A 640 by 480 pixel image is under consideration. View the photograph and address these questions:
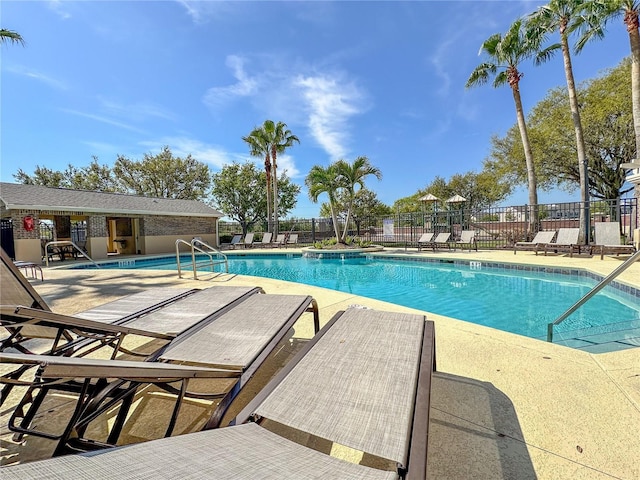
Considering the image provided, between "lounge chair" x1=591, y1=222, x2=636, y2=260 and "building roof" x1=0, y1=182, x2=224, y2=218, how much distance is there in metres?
18.7

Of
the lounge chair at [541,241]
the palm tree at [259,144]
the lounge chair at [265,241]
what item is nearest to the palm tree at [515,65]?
the lounge chair at [541,241]

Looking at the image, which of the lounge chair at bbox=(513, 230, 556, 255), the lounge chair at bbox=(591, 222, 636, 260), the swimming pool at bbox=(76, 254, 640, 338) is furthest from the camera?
the lounge chair at bbox=(513, 230, 556, 255)

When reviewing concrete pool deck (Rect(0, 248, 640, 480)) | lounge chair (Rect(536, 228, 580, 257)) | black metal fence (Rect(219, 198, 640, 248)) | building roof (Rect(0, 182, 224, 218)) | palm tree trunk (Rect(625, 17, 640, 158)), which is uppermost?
palm tree trunk (Rect(625, 17, 640, 158))

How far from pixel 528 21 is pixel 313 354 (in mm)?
16412

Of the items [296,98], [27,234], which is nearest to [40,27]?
[27,234]

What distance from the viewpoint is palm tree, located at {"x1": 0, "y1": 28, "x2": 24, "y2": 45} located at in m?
7.99

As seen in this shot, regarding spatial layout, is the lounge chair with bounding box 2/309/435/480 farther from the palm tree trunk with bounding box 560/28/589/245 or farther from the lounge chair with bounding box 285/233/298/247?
the lounge chair with bounding box 285/233/298/247

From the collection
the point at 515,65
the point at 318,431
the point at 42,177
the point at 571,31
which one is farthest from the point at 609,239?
the point at 42,177

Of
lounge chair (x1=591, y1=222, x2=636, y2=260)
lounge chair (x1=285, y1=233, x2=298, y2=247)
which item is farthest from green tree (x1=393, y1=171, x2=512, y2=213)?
lounge chair (x1=591, y1=222, x2=636, y2=260)

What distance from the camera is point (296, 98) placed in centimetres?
1622

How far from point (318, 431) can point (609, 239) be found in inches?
481

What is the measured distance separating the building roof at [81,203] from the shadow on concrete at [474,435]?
52.4ft

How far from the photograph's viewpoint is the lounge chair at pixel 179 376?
4.11 ft

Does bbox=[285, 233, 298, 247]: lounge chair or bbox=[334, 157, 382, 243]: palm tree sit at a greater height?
bbox=[334, 157, 382, 243]: palm tree
